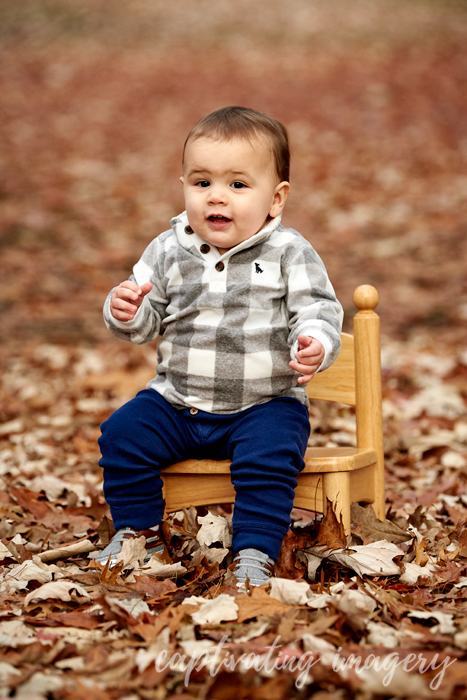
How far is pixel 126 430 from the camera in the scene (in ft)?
7.70

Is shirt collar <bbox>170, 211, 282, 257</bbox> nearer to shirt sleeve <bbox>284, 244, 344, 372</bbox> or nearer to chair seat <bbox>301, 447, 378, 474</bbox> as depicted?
shirt sleeve <bbox>284, 244, 344, 372</bbox>

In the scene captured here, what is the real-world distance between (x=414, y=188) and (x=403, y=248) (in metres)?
1.97

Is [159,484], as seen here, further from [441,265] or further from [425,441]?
[441,265]

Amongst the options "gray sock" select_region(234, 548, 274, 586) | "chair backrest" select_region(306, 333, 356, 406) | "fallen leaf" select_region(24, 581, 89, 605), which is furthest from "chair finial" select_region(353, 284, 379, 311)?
"fallen leaf" select_region(24, 581, 89, 605)

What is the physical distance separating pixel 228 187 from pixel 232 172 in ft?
0.16

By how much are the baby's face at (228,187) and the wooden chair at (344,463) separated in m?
0.57

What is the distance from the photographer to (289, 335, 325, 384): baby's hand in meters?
2.12

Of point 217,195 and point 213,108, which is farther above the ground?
point 213,108

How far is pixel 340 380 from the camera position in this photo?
277 centimetres

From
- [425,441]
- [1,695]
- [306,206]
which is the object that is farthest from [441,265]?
[1,695]

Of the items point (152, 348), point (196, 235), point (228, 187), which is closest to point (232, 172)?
point (228, 187)

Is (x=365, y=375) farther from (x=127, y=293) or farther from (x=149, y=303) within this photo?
(x=127, y=293)

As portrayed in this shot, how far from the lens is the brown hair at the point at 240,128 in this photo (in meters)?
2.27

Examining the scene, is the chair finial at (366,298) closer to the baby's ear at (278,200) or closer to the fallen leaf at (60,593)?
the baby's ear at (278,200)
